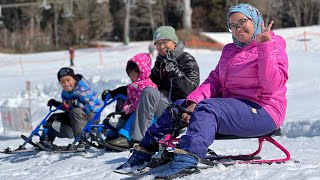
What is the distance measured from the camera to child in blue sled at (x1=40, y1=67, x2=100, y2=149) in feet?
20.7

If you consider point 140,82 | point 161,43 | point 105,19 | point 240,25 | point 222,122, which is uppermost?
point 105,19

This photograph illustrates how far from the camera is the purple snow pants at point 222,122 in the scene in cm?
352

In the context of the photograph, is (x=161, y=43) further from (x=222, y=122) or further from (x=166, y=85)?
(x=222, y=122)

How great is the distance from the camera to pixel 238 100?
380 cm

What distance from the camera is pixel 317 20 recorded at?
5291 centimetres

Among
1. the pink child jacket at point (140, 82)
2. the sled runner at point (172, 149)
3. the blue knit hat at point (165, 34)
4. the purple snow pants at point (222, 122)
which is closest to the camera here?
the purple snow pants at point (222, 122)

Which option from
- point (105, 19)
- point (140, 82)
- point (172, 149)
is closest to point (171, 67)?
point (140, 82)

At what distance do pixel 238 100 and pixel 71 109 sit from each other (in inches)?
121

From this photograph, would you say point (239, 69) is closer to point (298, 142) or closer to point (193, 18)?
point (298, 142)

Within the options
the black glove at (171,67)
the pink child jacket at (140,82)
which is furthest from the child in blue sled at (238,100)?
the pink child jacket at (140,82)

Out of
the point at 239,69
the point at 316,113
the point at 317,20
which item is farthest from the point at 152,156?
the point at 317,20

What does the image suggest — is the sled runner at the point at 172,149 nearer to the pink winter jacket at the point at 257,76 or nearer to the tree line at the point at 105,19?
the pink winter jacket at the point at 257,76

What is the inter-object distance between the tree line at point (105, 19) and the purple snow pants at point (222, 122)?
143 ft

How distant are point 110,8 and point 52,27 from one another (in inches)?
297
